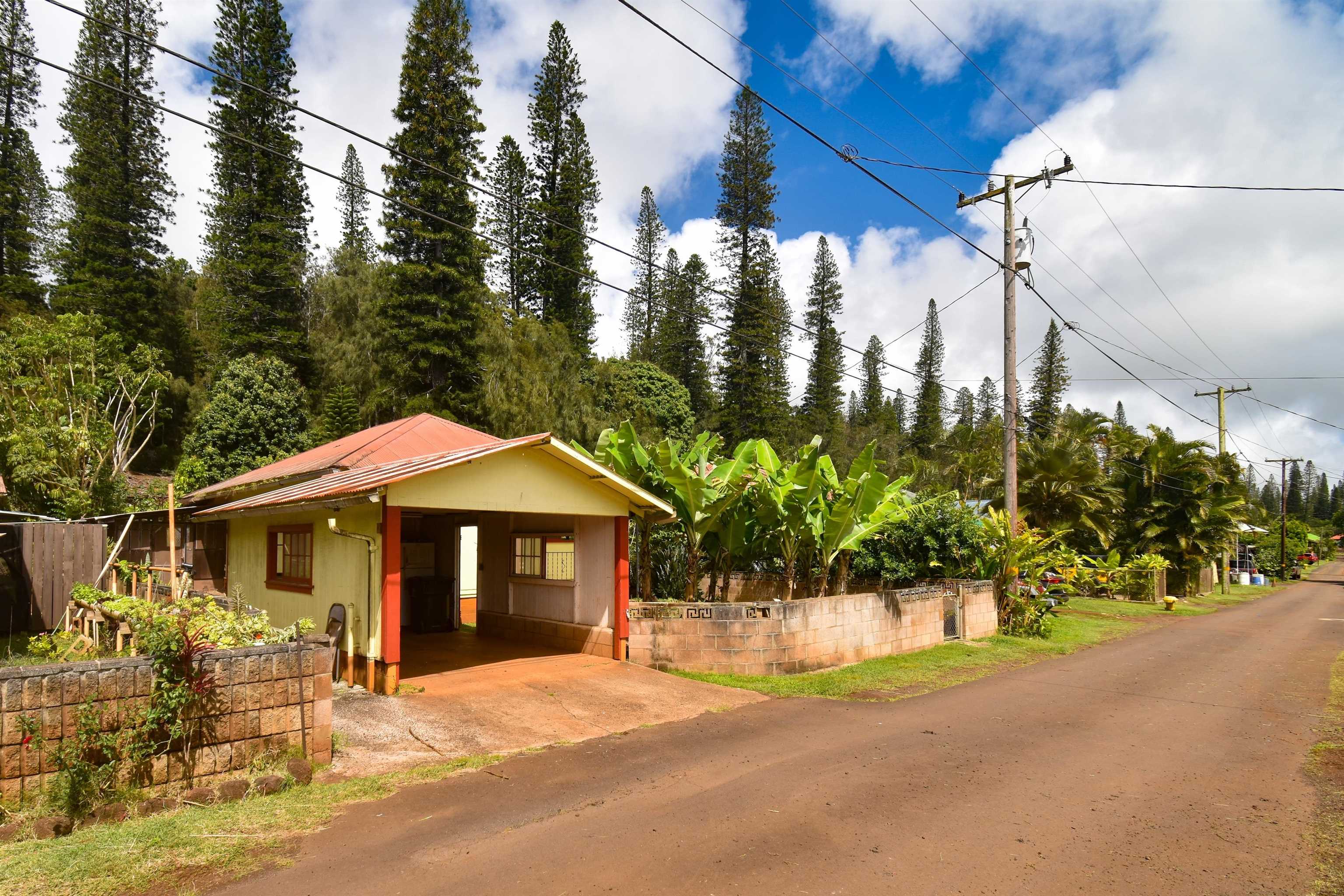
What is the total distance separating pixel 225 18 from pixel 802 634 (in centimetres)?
3296

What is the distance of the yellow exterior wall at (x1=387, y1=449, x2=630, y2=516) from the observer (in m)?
9.20

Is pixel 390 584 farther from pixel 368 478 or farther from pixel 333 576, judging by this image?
pixel 333 576

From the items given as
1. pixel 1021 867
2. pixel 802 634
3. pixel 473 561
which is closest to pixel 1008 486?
pixel 802 634

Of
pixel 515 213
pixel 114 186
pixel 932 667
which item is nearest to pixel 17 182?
pixel 114 186

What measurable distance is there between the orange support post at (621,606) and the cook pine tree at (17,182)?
1259 inches

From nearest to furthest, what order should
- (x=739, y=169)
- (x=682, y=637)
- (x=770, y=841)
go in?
1. (x=770, y=841)
2. (x=682, y=637)
3. (x=739, y=169)

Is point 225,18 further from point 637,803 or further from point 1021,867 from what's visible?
point 1021,867

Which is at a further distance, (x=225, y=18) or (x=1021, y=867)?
(x=225, y=18)

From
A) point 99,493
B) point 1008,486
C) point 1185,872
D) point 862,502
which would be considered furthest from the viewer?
point 99,493

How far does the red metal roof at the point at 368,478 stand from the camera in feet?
28.6

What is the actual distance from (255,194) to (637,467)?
89.1 ft

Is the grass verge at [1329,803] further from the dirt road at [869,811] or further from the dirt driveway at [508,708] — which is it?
the dirt driveway at [508,708]

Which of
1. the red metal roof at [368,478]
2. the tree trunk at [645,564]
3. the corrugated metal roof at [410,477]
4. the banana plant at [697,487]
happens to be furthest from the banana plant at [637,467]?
the red metal roof at [368,478]

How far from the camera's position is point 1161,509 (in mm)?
30047
